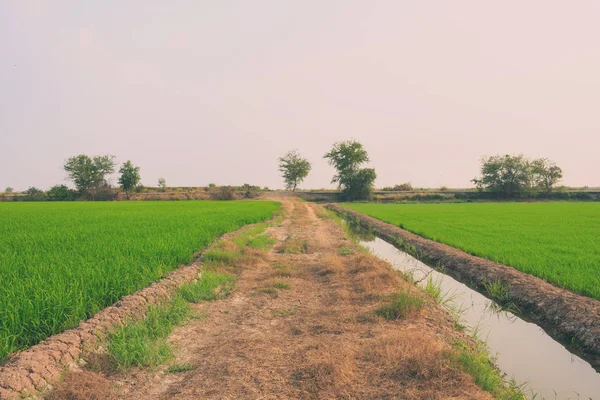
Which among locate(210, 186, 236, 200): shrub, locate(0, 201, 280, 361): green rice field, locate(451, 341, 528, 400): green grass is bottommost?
locate(451, 341, 528, 400): green grass

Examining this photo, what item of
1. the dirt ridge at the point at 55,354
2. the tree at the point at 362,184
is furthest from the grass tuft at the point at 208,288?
the tree at the point at 362,184

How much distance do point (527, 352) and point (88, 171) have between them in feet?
256

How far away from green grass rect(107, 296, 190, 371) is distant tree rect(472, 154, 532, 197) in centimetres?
7177

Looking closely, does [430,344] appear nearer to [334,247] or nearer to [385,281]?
[385,281]

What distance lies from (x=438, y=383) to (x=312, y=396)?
48.2 inches

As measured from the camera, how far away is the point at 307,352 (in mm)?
4070

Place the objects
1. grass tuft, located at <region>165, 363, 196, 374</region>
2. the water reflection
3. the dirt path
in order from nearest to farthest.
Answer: the dirt path
grass tuft, located at <region>165, 363, 196, 374</region>
the water reflection

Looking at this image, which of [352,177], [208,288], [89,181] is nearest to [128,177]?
[89,181]

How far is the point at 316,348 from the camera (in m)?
4.19

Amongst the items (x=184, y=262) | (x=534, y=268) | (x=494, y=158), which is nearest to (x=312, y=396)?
(x=184, y=262)

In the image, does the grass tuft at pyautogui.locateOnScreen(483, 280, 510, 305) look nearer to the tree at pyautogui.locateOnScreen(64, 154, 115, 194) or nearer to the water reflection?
the water reflection

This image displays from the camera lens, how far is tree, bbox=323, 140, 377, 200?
6347cm

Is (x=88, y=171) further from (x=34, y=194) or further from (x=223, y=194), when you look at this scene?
(x=223, y=194)

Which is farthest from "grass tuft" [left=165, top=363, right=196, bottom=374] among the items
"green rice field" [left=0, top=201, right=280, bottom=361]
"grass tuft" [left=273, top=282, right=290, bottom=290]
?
"grass tuft" [left=273, top=282, right=290, bottom=290]
